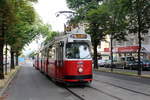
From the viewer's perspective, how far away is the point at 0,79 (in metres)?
23.4

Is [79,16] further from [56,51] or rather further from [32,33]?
[56,51]

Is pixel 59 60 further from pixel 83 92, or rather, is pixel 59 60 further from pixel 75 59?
pixel 83 92

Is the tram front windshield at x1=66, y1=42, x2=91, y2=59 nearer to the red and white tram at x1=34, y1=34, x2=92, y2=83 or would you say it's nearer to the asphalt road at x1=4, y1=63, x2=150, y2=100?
the red and white tram at x1=34, y1=34, x2=92, y2=83

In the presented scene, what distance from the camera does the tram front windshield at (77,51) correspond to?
1698 centimetres

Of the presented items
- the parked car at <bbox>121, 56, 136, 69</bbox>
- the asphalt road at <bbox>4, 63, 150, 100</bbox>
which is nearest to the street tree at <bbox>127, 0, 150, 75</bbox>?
the asphalt road at <bbox>4, 63, 150, 100</bbox>

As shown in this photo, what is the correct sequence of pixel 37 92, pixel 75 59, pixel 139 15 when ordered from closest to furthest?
pixel 37 92, pixel 75 59, pixel 139 15

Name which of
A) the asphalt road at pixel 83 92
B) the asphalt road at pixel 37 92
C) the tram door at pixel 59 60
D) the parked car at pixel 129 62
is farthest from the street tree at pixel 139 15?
the parked car at pixel 129 62

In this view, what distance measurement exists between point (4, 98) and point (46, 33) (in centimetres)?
4728

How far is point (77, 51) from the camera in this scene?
17.1 m

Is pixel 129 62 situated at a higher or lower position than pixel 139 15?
lower

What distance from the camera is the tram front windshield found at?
1698 centimetres

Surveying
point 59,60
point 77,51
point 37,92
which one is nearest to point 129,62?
point 59,60

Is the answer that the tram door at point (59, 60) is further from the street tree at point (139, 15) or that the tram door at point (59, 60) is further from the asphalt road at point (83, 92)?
the street tree at point (139, 15)

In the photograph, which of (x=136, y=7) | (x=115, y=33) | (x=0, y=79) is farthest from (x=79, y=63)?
(x=115, y=33)
